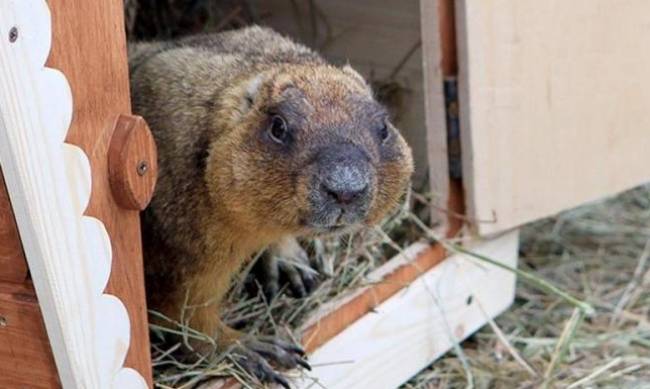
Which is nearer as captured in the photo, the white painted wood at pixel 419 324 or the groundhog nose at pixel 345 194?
the groundhog nose at pixel 345 194

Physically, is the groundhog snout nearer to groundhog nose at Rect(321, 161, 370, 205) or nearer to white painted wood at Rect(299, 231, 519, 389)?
groundhog nose at Rect(321, 161, 370, 205)

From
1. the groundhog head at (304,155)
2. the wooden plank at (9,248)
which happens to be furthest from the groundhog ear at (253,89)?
the wooden plank at (9,248)

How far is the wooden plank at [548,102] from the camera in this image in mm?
4547

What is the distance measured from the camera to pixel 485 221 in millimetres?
4746

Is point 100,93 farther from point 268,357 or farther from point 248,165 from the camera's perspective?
point 268,357

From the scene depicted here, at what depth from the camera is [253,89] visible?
400 centimetres

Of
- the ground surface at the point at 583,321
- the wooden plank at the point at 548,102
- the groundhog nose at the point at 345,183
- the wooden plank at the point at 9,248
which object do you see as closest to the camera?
the wooden plank at the point at 9,248

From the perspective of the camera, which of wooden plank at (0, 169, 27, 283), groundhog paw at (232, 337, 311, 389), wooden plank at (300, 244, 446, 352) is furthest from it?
wooden plank at (300, 244, 446, 352)

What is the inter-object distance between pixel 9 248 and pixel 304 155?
87 centimetres

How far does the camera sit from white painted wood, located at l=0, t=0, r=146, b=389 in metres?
2.95

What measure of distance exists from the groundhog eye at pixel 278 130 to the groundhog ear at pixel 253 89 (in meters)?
0.17

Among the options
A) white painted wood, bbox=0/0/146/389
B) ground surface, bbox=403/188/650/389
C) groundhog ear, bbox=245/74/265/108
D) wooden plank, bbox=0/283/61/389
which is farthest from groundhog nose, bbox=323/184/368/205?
ground surface, bbox=403/188/650/389

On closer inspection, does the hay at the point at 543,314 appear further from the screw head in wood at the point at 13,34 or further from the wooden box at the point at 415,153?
the screw head in wood at the point at 13,34

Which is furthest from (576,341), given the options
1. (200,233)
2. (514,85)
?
(200,233)
